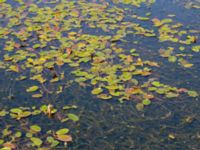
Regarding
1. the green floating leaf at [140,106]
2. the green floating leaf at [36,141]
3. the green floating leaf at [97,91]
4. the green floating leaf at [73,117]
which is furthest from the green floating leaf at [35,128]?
the green floating leaf at [140,106]

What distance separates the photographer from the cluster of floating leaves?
13.0 feet

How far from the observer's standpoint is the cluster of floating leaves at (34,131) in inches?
155

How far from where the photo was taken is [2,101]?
471cm

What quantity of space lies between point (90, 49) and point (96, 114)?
1571mm

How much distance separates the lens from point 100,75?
5.09 metres

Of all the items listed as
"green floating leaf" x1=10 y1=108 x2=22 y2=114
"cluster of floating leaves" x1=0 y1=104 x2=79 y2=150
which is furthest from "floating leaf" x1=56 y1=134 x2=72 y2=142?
"green floating leaf" x1=10 y1=108 x2=22 y2=114

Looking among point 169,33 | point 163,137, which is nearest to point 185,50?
point 169,33

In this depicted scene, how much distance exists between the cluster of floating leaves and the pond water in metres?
0.01

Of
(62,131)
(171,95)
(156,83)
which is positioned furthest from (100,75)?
(62,131)

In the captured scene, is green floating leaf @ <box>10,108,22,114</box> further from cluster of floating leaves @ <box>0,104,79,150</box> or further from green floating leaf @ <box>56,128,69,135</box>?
green floating leaf @ <box>56,128,69,135</box>

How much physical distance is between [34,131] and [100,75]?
1.42m

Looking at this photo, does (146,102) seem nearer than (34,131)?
No

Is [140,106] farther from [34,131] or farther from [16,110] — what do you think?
[16,110]

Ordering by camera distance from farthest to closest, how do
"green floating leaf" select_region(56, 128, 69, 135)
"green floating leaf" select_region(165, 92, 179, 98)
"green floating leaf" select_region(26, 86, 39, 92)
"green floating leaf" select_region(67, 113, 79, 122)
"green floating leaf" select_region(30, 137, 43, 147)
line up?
"green floating leaf" select_region(26, 86, 39, 92), "green floating leaf" select_region(165, 92, 179, 98), "green floating leaf" select_region(67, 113, 79, 122), "green floating leaf" select_region(56, 128, 69, 135), "green floating leaf" select_region(30, 137, 43, 147)
